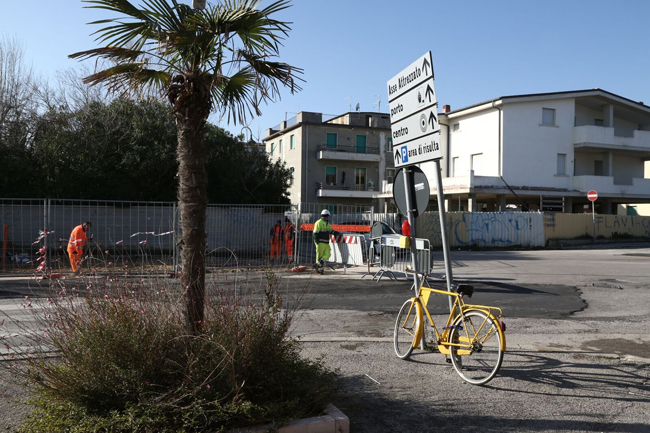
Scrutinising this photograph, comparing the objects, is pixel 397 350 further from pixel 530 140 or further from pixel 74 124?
pixel 530 140

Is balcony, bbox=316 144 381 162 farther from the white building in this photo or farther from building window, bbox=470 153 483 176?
building window, bbox=470 153 483 176

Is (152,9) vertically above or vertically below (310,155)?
below

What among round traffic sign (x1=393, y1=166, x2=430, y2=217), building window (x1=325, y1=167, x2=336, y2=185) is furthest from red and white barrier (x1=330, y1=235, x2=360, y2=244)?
building window (x1=325, y1=167, x2=336, y2=185)

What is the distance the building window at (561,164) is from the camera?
3888 centimetres

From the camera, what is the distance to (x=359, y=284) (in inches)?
513

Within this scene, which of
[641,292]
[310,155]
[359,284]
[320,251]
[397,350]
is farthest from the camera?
[310,155]

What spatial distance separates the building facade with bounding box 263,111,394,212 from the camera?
49.1 metres

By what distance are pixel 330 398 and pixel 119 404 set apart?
150 cm

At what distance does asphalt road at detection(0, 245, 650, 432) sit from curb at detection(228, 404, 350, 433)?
32cm

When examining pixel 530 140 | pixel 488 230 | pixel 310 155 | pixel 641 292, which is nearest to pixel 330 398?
pixel 641 292

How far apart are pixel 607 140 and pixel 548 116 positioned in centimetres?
479

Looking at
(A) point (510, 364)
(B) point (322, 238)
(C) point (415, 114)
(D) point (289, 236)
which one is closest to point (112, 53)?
(C) point (415, 114)

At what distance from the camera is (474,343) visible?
506cm

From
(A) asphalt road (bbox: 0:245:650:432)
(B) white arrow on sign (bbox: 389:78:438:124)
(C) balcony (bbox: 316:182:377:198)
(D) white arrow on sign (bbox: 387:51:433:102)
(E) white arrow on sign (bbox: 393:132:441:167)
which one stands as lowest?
(A) asphalt road (bbox: 0:245:650:432)
